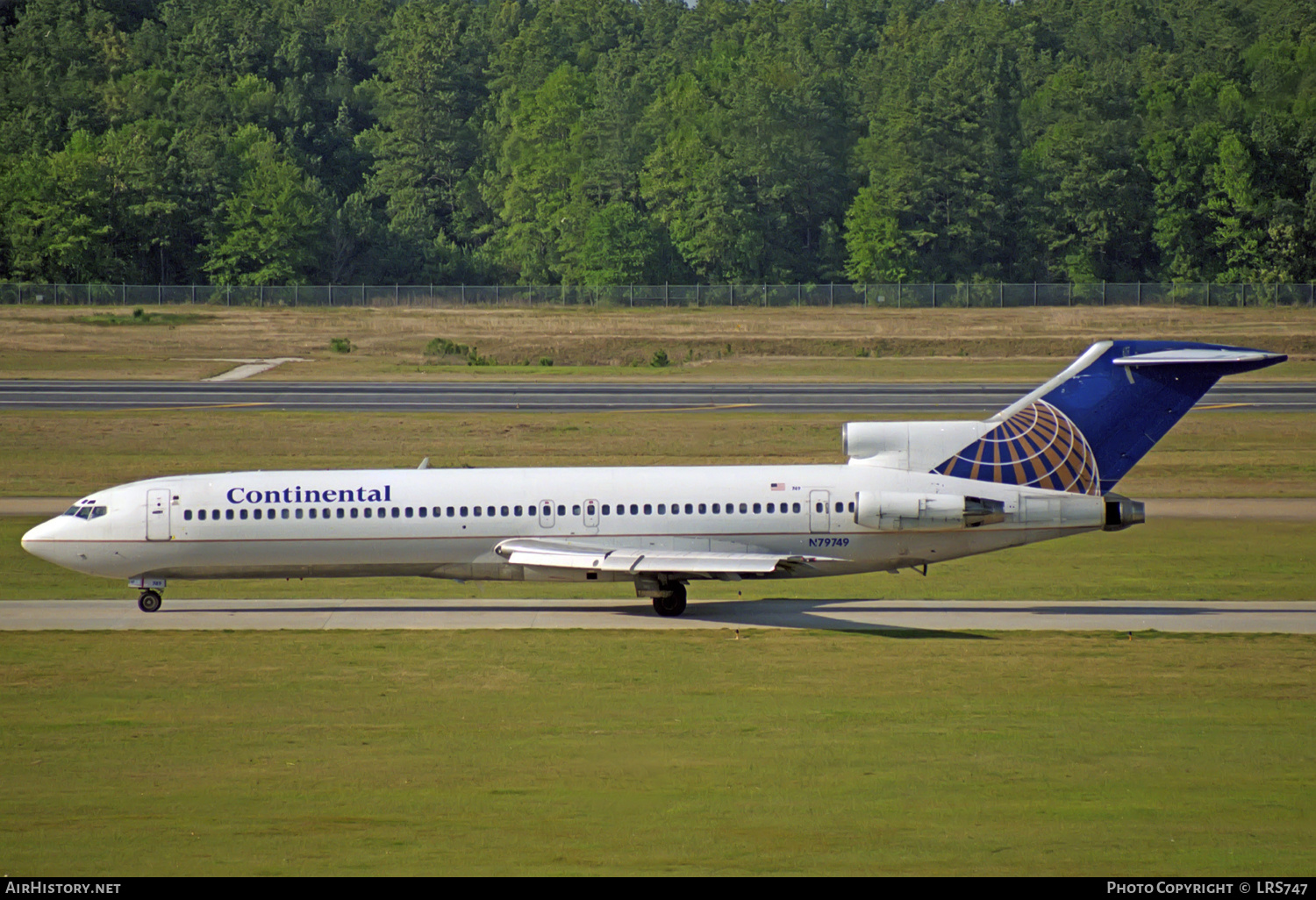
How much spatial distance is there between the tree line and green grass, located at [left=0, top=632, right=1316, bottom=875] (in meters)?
107

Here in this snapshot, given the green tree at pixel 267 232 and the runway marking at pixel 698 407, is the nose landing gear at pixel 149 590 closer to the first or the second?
the runway marking at pixel 698 407

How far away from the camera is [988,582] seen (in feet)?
127

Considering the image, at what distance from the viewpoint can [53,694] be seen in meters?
26.2

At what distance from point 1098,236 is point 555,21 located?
81.9 metres

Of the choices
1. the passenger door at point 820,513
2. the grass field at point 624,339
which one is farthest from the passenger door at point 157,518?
the grass field at point 624,339

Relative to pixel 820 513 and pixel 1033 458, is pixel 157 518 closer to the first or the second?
pixel 820 513

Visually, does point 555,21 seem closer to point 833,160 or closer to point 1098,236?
point 833,160

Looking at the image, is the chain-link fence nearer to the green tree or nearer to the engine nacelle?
the green tree

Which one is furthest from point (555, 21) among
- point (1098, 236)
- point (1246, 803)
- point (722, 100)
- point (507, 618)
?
point (1246, 803)

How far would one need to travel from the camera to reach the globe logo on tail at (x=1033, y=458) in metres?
34.2

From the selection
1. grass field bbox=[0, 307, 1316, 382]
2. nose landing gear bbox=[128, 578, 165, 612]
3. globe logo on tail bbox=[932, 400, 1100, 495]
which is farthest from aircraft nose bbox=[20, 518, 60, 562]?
grass field bbox=[0, 307, 1316, 382]

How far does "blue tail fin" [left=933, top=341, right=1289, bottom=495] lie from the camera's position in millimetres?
34281

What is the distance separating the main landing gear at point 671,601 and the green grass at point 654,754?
2145 millimetres

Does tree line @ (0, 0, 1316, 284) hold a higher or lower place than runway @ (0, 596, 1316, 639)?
higher
